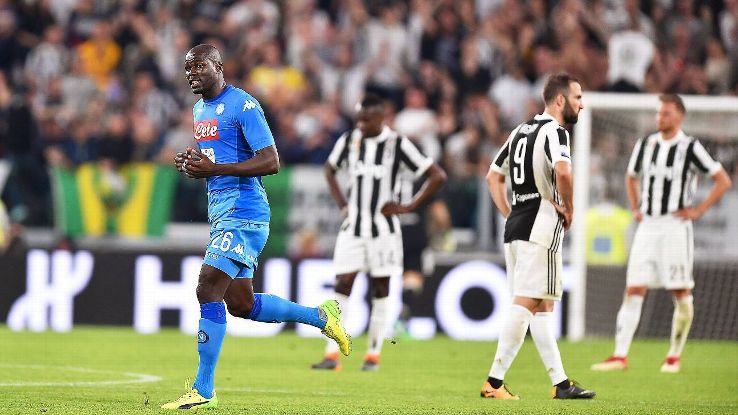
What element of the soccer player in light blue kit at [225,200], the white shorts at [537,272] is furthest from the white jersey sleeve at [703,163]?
the soccer player in light blue kit at [225,200]

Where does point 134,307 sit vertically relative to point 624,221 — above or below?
below

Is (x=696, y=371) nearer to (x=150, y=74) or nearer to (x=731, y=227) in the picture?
(x=731, y=227)

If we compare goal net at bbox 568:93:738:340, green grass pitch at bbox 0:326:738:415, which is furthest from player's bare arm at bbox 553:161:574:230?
goal net at bbox 568:93:738:340

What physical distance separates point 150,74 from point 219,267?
12.2 m

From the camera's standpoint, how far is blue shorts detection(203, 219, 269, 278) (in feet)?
27.2

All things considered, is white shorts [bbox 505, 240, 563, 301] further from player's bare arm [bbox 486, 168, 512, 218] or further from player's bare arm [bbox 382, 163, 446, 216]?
player's bare arm [bbox 382, 163, 446, 216]

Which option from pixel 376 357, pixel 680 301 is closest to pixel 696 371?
pixel 680 301

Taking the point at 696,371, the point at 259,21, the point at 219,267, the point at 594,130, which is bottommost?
the point at 696,371

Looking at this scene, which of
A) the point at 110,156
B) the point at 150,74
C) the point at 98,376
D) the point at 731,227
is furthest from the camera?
the point at 150,74

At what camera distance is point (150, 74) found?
20.1 m

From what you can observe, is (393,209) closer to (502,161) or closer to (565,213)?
(502,161)

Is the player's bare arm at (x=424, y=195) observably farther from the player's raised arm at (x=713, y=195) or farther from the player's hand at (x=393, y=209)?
the player's raised arm at (x=713, y=195)

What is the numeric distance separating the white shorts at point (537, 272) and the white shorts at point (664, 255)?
11.8 feet

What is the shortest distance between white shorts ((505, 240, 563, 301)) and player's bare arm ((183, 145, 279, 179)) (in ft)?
6.70
